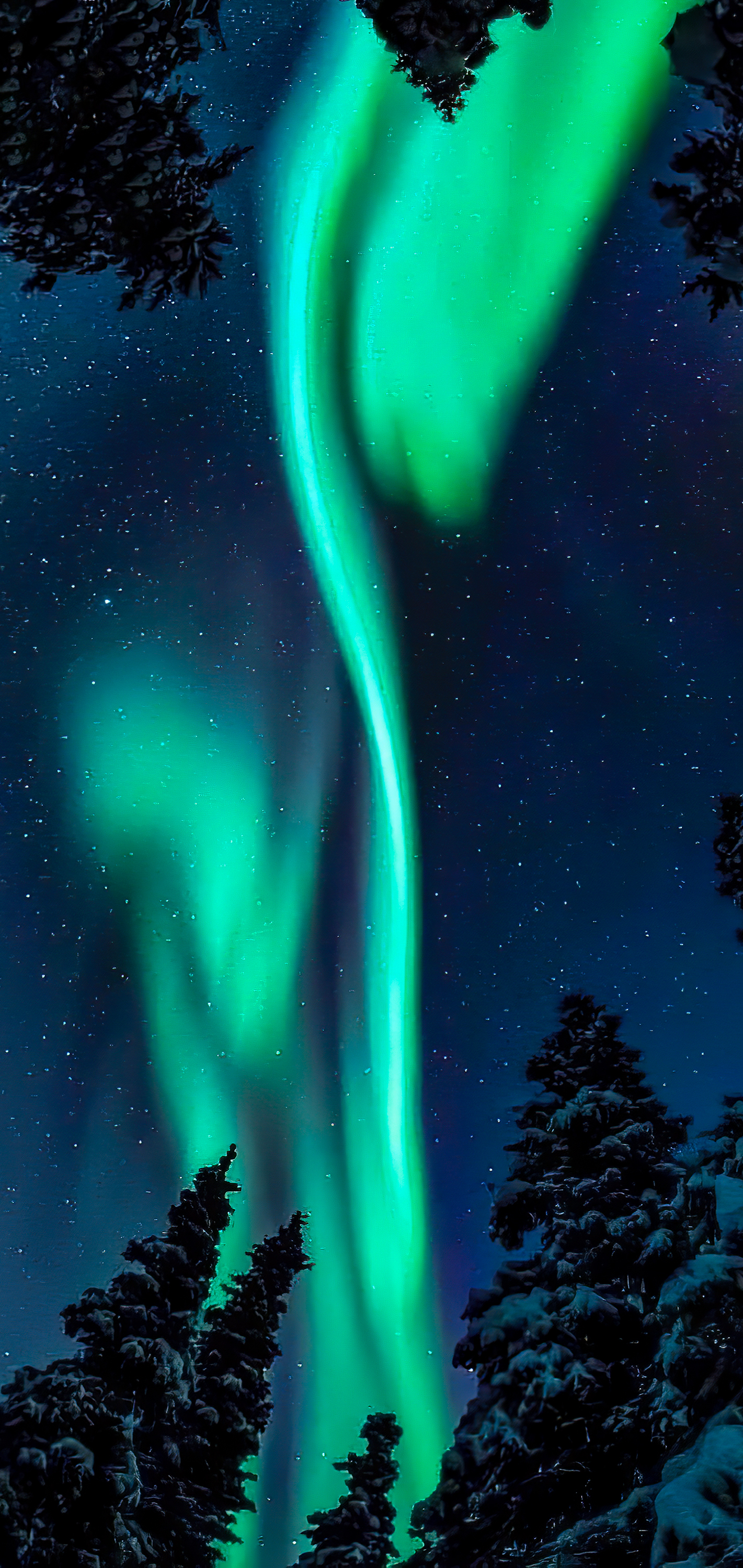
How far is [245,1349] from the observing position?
55.7 inches

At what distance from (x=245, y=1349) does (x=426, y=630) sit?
3.28 ft

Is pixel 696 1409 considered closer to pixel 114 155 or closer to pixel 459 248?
pixel 459 248

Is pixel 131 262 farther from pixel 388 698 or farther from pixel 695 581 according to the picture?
pixel 695 581

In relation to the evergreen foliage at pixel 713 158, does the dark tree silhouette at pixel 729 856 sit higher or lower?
lower

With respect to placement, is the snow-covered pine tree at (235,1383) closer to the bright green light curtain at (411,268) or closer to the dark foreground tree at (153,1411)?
the dark foreground tree at (153,1411)

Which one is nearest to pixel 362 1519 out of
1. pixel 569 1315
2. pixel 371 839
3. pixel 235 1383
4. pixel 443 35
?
pixel 235 1383

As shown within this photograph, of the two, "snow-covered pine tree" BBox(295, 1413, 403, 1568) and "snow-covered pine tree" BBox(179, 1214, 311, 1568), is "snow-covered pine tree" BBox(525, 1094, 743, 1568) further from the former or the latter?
"snow-covered pine tree" BBox(179, 1214, 311, 1568)

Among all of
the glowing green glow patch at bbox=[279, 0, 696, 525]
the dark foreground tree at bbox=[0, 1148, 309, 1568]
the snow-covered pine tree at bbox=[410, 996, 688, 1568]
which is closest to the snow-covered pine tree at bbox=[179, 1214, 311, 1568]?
Result: the dark foreground tree at bbox=[0, 1148, 309, 1568]

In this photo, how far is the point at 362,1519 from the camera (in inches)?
53.3

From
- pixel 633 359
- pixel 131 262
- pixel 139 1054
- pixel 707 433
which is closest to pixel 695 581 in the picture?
pixel 707 433

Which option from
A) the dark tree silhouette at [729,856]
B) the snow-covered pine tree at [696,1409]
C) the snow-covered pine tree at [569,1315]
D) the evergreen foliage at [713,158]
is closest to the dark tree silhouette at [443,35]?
the evergreen foliage at [713,158]

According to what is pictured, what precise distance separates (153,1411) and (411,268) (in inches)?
63.0

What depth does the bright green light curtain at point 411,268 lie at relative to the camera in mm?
1518

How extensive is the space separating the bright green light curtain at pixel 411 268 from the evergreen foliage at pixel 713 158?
48mm
